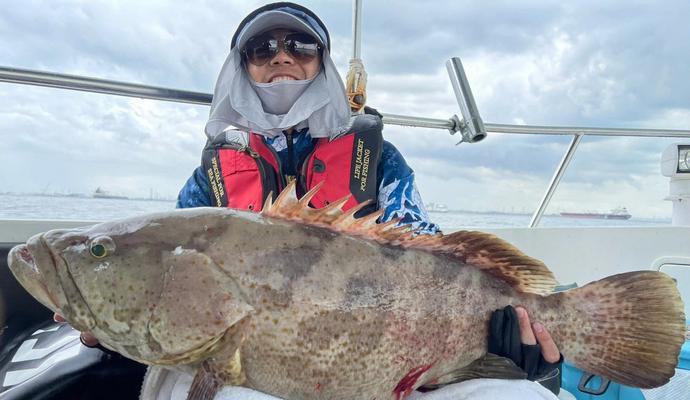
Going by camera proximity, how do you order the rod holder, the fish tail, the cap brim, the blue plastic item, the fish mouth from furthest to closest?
the rod holder < the cap brim < the blue plastic item < the fish tail < the fish mouth

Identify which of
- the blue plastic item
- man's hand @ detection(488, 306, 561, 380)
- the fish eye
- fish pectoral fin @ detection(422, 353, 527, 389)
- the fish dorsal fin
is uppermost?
the fish dorsal fin

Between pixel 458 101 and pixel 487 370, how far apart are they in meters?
2.99

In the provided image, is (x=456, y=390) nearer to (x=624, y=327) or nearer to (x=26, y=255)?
(x=624, y=327)

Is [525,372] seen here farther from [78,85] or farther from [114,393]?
[78,85]

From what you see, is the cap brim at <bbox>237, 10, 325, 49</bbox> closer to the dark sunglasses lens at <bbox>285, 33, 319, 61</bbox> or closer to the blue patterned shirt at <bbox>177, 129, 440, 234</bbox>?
the dark sunglasses lens at <bbox>285, 33, 319, 61</bbox>

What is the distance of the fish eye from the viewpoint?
160cm

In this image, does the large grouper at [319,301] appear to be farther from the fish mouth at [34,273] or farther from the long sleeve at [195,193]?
the long sleeve at [195,193]

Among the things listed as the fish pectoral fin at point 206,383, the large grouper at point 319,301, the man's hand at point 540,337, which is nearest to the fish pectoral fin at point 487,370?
the large grouper at point 319,301

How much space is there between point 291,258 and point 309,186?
3.98 feet

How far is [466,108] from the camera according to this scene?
14.1 feet

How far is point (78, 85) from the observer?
10.2 feet

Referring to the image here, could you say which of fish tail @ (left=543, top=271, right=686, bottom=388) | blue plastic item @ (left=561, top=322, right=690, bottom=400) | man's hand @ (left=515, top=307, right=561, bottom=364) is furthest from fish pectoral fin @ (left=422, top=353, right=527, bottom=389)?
blue plastic item @ (left=561, top=322, right=690, bottom=400)

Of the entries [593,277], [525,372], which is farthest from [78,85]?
[593,277]

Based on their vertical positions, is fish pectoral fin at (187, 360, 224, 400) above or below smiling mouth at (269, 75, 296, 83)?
below
